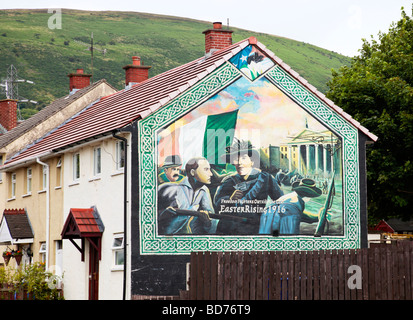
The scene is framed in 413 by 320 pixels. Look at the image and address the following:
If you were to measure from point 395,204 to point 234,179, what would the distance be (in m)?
16.3

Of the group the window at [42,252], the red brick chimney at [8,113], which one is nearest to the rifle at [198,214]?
the window at [42,252]

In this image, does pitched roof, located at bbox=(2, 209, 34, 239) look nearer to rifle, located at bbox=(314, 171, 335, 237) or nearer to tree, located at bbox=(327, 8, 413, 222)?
rifle, located at bbox=(314, 171, 335, 237)

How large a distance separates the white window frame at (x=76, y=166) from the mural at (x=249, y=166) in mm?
6193

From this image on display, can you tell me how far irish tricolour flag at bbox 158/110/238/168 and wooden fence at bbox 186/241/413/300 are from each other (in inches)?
285

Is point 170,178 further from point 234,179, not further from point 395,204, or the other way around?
point 395,204

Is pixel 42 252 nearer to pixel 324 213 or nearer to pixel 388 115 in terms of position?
pixel 324 213

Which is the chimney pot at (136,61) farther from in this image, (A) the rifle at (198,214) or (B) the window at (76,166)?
(A) the rifle at (198,214)

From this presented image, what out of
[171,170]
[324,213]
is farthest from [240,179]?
[324,213]

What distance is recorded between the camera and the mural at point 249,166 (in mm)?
27172

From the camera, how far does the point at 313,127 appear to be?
29.5 meters

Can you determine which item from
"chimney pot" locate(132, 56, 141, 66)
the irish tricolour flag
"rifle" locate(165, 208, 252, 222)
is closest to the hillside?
"chimney pot" locate(132, 56, 141, 66)

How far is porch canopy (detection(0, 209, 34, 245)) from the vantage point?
1457 inches

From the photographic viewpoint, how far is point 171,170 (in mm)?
27125
